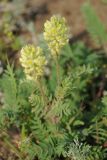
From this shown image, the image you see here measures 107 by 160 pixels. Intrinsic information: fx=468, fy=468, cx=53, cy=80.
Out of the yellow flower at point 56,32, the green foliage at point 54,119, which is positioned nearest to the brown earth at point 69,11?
the green foliage at point 54,119

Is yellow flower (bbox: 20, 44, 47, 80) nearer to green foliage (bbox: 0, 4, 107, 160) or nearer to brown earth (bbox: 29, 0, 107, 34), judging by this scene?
green foliage (bbox: 0, 4, 107, 160)

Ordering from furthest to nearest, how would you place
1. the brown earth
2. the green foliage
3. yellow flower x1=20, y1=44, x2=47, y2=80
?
the brown earth < the green foliage < yellow flower x1=20, y1=44, x2=47, y2=80

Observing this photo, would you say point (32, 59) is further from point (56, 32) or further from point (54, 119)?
point (54, 119)

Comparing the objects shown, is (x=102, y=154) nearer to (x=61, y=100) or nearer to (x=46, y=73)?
(x=61, y=100)

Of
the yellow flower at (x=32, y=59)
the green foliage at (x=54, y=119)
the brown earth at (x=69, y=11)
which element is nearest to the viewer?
the yellow flower at (x=32, y=59)

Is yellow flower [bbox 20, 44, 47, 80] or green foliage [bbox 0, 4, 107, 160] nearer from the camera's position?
yellow flower [bbox 20, 44, 47, 80]

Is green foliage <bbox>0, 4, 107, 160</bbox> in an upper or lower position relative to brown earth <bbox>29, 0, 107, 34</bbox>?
lower

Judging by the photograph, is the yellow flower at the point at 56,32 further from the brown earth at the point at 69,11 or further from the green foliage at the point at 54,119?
the brown earth at the point at 69,11

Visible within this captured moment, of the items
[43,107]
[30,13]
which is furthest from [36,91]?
[30,13]

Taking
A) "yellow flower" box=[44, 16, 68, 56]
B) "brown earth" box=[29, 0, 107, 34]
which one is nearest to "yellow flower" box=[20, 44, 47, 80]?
"yellow flower" box=[44, 16, 68, 56]
